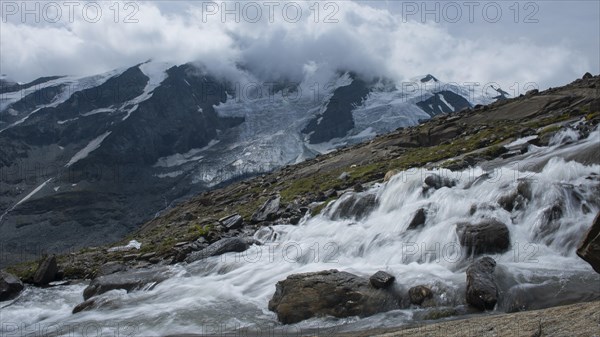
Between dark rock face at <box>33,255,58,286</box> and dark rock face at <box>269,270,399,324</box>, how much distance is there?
17.5 m

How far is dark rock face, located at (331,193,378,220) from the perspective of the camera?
31.7 m

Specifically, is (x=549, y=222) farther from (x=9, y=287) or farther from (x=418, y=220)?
(x=9, y=287)

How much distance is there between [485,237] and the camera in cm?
2170

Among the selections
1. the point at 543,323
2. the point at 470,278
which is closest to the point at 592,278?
the point at 470,278

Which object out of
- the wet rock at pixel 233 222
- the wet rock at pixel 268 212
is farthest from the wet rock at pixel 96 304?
the wet rock at pixel 268 212

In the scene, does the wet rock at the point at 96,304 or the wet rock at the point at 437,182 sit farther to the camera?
the wet rock at the point at 437,182

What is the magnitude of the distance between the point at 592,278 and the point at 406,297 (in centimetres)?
613

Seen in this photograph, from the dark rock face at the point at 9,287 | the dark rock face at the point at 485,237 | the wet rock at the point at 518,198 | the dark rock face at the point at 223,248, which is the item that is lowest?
the dark rock face at the point at 9,287

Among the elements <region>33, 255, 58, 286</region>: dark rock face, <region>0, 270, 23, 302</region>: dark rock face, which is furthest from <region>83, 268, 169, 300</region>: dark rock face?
<region>33, 255, 58, 286</region>: dark rock face

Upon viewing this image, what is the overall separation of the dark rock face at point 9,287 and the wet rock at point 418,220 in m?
21.3

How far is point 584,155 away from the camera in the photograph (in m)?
28.2

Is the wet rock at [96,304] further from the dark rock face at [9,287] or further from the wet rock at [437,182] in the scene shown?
the wet rock at [437,182]

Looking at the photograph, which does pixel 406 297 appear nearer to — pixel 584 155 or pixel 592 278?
pixel 592 278

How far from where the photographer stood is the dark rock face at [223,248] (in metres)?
29.9
